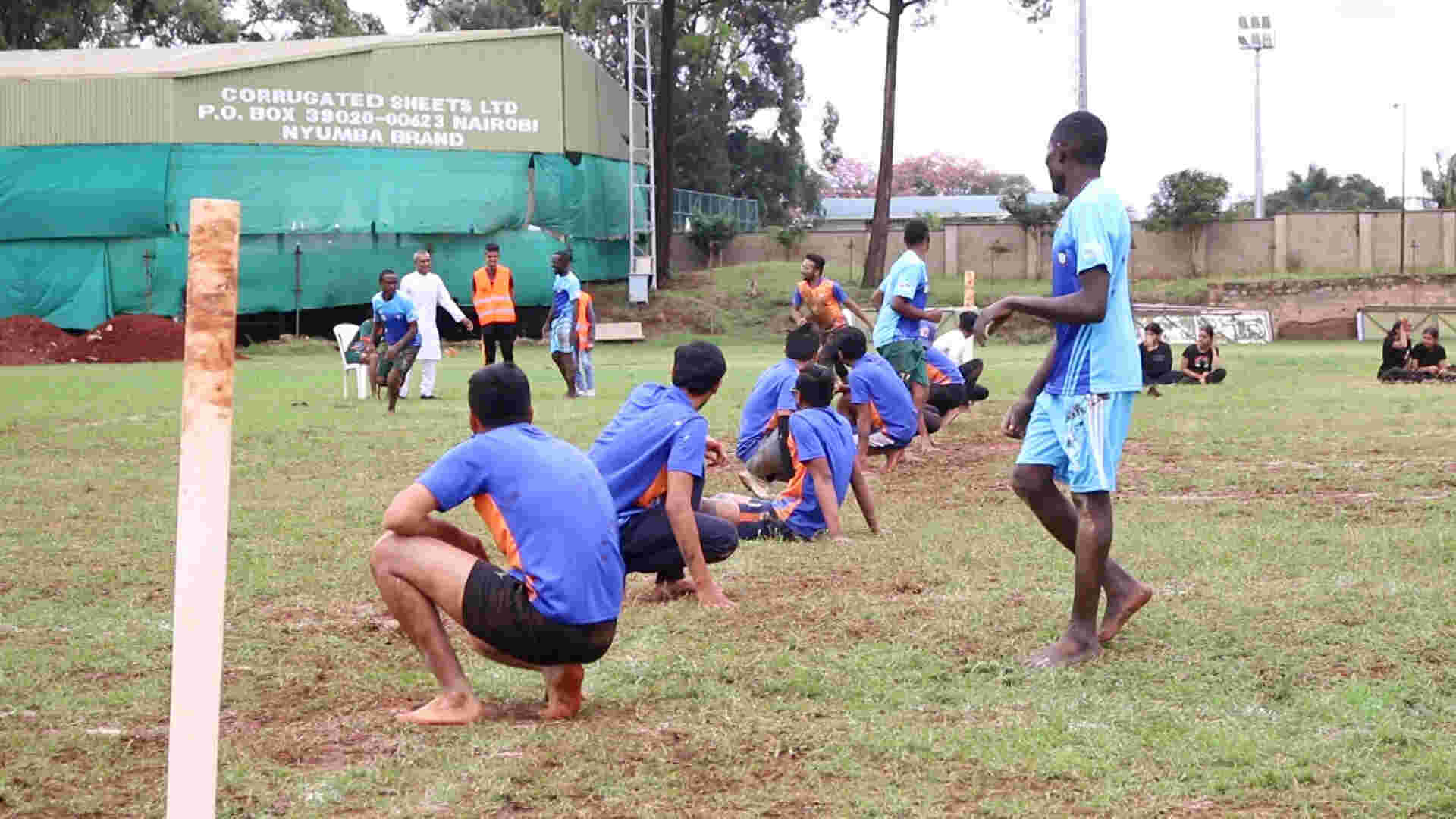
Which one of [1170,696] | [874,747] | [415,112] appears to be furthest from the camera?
[415,112]

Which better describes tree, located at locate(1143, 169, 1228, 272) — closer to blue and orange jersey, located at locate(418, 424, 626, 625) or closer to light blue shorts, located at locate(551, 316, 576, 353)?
light blue shorts, located at locate(551, 316, 576, 353)

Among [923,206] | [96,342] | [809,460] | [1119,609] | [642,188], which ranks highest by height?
[923,206]

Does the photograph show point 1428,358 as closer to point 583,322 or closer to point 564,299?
point 583,322

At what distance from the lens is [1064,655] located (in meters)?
5.98

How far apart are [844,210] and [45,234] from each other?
52.0m

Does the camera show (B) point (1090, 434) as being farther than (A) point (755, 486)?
No

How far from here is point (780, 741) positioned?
4.95 metres

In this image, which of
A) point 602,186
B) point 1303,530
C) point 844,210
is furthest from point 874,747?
point 844,210

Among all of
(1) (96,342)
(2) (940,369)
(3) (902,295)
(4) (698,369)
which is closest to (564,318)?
(2) (940,369)

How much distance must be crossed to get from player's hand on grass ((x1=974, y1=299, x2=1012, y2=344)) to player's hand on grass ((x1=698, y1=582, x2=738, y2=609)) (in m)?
1.84

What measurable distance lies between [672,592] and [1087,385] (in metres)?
2.35

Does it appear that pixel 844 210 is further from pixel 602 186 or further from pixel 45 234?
pixel 45 234

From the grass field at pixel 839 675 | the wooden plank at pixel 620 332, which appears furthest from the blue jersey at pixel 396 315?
the wooden plank at pixel 620 332

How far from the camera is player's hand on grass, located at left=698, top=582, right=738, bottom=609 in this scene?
23.4ft
